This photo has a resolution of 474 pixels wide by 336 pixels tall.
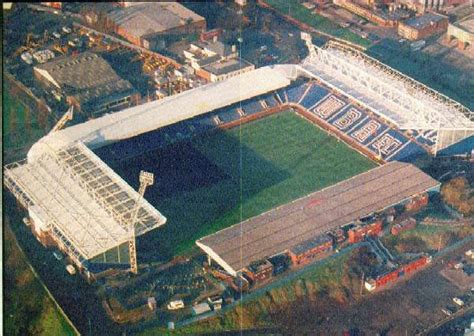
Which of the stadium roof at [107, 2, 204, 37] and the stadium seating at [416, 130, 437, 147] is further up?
the stadium seating at [416, 130, 437, 147]

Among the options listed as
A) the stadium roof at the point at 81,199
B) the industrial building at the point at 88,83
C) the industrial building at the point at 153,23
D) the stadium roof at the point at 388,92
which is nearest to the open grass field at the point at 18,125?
the industrial building at the point at 88,83

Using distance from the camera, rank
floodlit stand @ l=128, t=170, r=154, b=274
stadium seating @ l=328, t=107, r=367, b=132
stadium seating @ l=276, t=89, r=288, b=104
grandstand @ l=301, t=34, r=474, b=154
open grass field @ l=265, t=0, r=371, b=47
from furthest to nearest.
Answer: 1. open grass field @ l=265, t=0, r=371, b=47
2. stadium seating @ l=276, t=89, r=288, b=104
3. stadium seating @ l=328, t=107, r=367, b=132
4. grandstand @ l=301, t=34, r=474, b=154
5. floodlit stand @ l=128, t=170, r=154, b=274

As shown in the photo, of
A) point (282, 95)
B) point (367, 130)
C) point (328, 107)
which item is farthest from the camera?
point (282, 95)

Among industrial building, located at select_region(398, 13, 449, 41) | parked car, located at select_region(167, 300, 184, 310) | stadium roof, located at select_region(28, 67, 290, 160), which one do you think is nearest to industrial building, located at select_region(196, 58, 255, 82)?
stadium roof, located at select_region(28, 67, 290, 160)

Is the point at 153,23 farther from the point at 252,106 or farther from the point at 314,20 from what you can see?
the point at 252,106

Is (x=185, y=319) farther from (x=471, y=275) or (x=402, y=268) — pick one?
(x=471, y=275)

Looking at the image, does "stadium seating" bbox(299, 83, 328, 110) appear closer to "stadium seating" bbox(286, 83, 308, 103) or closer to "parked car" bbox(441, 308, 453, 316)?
"stadium seating" bbox(286, 83, 308, 103)

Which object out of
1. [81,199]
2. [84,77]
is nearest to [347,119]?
[84,77]
